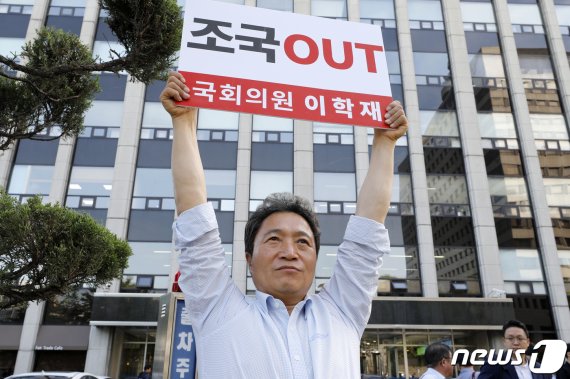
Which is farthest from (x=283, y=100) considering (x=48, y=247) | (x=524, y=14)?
(x=524, y=14)

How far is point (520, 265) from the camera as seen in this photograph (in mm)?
17672

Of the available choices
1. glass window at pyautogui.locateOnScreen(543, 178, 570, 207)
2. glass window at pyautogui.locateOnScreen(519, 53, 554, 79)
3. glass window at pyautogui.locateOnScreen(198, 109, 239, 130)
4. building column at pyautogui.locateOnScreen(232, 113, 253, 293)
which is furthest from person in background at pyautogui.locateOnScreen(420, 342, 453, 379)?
glass window at pyautogui.locateOnScreen(519, 53, 554, 79)

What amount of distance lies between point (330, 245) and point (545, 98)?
13068 millimetres

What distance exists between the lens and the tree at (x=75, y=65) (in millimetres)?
7191

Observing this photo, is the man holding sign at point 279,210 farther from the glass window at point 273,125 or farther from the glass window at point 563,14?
the glass window at point 563,14

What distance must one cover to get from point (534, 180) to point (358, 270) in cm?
1997

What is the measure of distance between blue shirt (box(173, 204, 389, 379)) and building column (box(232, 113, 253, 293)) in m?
14.2

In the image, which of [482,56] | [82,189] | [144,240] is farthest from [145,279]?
[482,56]

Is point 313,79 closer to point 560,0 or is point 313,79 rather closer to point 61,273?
point 61,273

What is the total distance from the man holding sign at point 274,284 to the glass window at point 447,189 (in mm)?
17634

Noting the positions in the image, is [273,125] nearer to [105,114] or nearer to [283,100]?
[105,114]

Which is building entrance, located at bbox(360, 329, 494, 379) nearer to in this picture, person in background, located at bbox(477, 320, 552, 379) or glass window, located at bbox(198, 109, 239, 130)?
glass window, located at bbox(198, 109, 239, 130)

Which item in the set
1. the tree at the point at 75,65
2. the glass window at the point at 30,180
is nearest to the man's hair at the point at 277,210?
the tree at the point at 75,65

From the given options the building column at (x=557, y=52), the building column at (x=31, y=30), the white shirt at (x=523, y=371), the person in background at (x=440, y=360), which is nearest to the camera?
the white shirt at (x=523, y=371)
